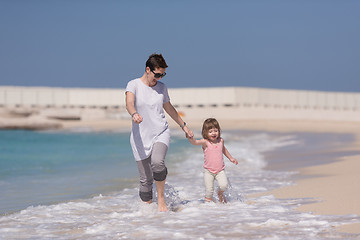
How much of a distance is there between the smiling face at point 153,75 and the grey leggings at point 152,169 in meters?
0.59

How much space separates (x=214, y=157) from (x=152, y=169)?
Result: 0.80m

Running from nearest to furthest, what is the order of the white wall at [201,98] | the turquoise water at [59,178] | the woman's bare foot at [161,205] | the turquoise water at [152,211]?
1. the turquoise water at [152,211]
2. the woman's bare foot at [161,205]
3. the turquoise water at [59,178]
4. the white wall at [201,98]

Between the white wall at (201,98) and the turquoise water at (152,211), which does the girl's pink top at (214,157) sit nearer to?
the turquoise water at (152,211)

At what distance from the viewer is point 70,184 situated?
890 centimetres

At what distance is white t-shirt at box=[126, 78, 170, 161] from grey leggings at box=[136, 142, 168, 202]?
7 centimetres

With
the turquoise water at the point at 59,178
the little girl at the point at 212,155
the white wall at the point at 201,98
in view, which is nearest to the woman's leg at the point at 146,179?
the little girl at the point at 212,155

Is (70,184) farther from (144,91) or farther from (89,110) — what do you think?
(89,110)

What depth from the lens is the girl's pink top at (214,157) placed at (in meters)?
5.76

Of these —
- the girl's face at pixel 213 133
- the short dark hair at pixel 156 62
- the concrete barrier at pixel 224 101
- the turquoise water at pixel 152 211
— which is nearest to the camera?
the turquoise water at pixel 152 211

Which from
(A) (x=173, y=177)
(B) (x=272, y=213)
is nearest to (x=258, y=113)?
(A) (x=173, y=177)

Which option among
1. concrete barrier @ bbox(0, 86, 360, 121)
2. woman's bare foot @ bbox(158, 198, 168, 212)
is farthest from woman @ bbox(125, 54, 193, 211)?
concrete barrier @ bbox(0, 86, 360, 121)

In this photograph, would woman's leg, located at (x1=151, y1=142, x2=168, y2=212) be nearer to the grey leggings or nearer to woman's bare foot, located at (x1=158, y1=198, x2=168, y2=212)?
the grey leggings

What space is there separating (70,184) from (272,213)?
458cm

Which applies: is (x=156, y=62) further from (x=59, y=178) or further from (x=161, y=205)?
(x=59, y=178)
